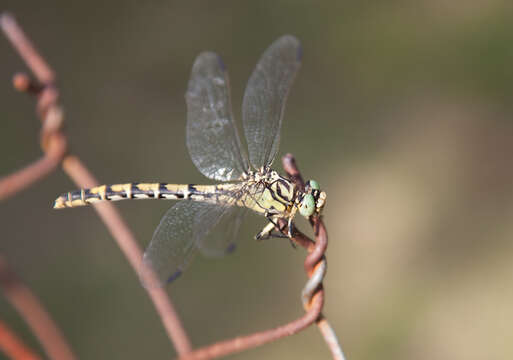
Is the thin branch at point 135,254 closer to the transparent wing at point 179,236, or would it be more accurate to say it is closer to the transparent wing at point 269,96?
the transparent wing at point 179,236

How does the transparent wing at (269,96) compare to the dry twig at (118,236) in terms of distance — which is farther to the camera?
the transparent wing at (269,96)

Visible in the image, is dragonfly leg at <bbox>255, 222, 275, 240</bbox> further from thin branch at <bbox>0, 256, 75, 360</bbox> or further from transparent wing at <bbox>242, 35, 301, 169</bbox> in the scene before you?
thin branch at <bbox>0, 256, 75, 360</bbox>

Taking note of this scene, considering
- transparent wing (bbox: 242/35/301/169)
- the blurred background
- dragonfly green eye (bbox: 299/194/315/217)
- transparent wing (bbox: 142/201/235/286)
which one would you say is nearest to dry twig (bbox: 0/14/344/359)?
transparent wing (bbox: 142/201/235/286)

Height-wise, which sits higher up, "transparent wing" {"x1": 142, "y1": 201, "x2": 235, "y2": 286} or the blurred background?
the blurred background

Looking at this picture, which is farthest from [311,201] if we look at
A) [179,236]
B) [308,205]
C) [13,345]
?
[13,345]

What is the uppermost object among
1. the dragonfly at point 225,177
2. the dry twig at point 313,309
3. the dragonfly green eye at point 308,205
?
the dragonfly at point 225,177

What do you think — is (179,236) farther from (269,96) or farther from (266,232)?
(269,96)


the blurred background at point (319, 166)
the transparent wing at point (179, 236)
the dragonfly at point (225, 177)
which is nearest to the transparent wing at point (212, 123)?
the dragonfly at point (225, 177)

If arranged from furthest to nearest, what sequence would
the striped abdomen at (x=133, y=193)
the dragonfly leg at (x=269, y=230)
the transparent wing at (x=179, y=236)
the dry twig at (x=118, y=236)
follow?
the striped abdomen at (x=133, y=193) → the dragonfly leg at (x=269, y=230) → the transparent wing at (x=179, y=236) → the dry twig at (x=118, y=236)

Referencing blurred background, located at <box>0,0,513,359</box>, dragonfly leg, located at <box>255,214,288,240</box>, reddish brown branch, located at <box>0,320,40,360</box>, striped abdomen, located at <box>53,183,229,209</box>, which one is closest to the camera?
reddish brown branch, located at <box>0,320,40,360</box>
